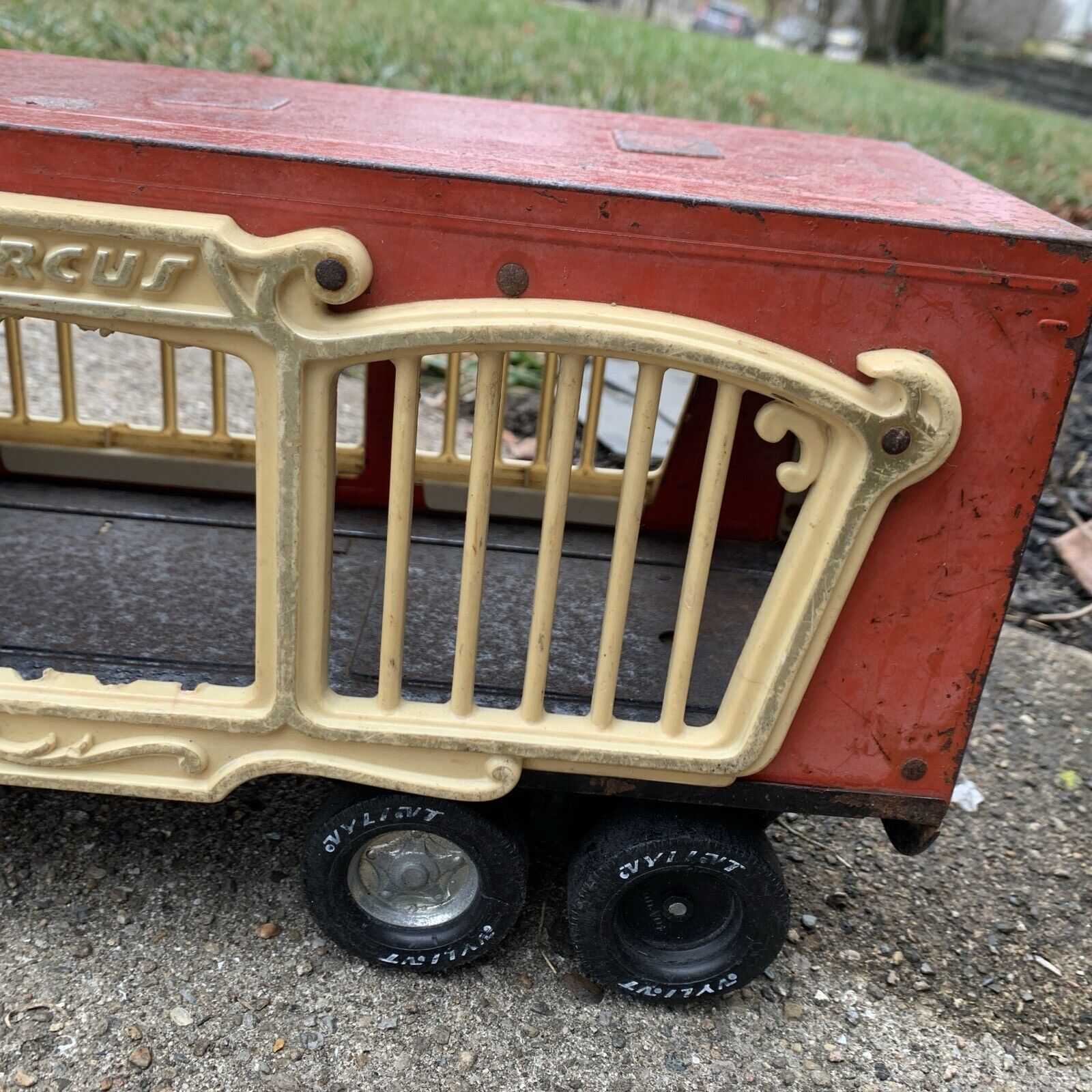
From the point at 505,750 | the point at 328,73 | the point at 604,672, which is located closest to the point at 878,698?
the point at 604,672

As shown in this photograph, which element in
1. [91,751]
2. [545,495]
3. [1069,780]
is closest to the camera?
[91,751]

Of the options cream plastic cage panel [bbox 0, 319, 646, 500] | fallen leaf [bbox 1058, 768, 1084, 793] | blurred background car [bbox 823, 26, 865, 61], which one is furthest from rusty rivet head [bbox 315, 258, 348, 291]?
blurred background car [bbox 823, 26, 865, 61]

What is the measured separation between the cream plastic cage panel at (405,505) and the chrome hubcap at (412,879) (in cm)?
24

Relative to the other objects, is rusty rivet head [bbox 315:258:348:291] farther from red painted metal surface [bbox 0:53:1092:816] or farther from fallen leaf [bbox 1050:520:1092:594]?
fallen leaf [bbox 1050:520:1092:594]

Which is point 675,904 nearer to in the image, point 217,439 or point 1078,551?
point 217,439

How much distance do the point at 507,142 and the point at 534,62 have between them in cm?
596

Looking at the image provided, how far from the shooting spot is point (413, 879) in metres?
2.19

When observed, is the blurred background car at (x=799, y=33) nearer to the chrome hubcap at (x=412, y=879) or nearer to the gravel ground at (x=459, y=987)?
the gravel ground at (x=459, y=987)

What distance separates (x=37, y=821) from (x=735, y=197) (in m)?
2.01

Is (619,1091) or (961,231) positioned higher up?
(961,231)

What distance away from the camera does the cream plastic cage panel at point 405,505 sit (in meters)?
1.63

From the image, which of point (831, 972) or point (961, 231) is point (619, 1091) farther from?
point (961, 231)

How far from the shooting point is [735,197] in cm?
165

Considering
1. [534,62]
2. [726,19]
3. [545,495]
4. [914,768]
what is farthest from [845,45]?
[914,768]
